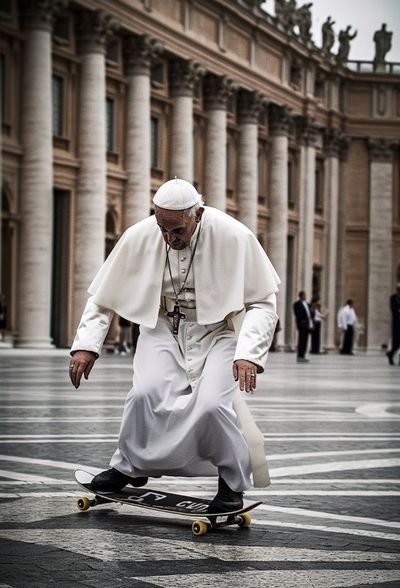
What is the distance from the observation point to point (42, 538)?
633 centimetres

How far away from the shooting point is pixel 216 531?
676 centimetres

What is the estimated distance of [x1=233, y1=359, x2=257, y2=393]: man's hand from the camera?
6.72 meters

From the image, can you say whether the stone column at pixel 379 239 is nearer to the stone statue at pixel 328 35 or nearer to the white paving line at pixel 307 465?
the stone statue at pixel 328 35

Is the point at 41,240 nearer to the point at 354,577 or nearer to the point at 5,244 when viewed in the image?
the point at 5,244

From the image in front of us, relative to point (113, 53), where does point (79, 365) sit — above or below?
below

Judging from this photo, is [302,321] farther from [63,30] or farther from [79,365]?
[79,365]

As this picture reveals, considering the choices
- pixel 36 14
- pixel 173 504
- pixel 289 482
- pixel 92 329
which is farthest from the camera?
pixel 36 14

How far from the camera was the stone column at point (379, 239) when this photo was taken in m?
70.4

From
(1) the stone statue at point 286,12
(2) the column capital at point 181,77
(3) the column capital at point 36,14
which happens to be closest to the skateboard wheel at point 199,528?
(3) the column capital at point 36,14

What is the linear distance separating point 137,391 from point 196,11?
46.1 m

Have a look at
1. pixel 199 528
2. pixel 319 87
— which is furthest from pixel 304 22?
pixel 199 528

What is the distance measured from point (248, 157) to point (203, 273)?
50.2 m

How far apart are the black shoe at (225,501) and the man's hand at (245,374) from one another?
0.45 meters

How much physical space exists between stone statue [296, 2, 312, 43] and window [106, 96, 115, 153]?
1942 centimetres
